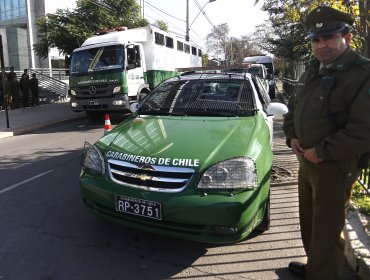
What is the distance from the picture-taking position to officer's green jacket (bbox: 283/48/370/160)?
2342mm

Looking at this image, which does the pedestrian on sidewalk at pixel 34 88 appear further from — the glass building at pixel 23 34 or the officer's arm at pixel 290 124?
the officer's arm at pixel 290 124

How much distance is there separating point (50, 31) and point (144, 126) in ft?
57.0

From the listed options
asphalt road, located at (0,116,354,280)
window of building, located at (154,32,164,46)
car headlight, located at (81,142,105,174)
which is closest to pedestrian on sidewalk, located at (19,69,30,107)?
window of building, located at (154,32,164,46)

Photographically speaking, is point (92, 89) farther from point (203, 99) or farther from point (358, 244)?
point (358, 244)

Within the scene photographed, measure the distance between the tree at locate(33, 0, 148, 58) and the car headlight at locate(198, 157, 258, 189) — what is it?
55.7 feet

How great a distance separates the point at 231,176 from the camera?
10.7 feet

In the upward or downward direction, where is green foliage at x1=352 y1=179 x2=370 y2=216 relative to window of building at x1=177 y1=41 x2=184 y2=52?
downward

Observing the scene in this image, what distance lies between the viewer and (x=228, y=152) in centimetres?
343

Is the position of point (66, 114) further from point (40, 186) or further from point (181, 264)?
point (181, 264)

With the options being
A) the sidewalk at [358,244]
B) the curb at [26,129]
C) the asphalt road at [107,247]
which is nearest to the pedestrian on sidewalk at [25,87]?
the curb at [26,129]

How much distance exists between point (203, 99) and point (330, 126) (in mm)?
2518

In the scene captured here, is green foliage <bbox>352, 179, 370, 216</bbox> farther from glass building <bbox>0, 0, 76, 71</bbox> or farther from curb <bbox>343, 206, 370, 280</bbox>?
glass building <bbox>0, 0, 76, 71</bbox>

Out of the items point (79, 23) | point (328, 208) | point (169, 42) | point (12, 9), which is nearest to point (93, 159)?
point (328, 208)

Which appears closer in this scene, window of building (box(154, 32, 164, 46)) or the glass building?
window of building (box(154, 32, 164, 46))
